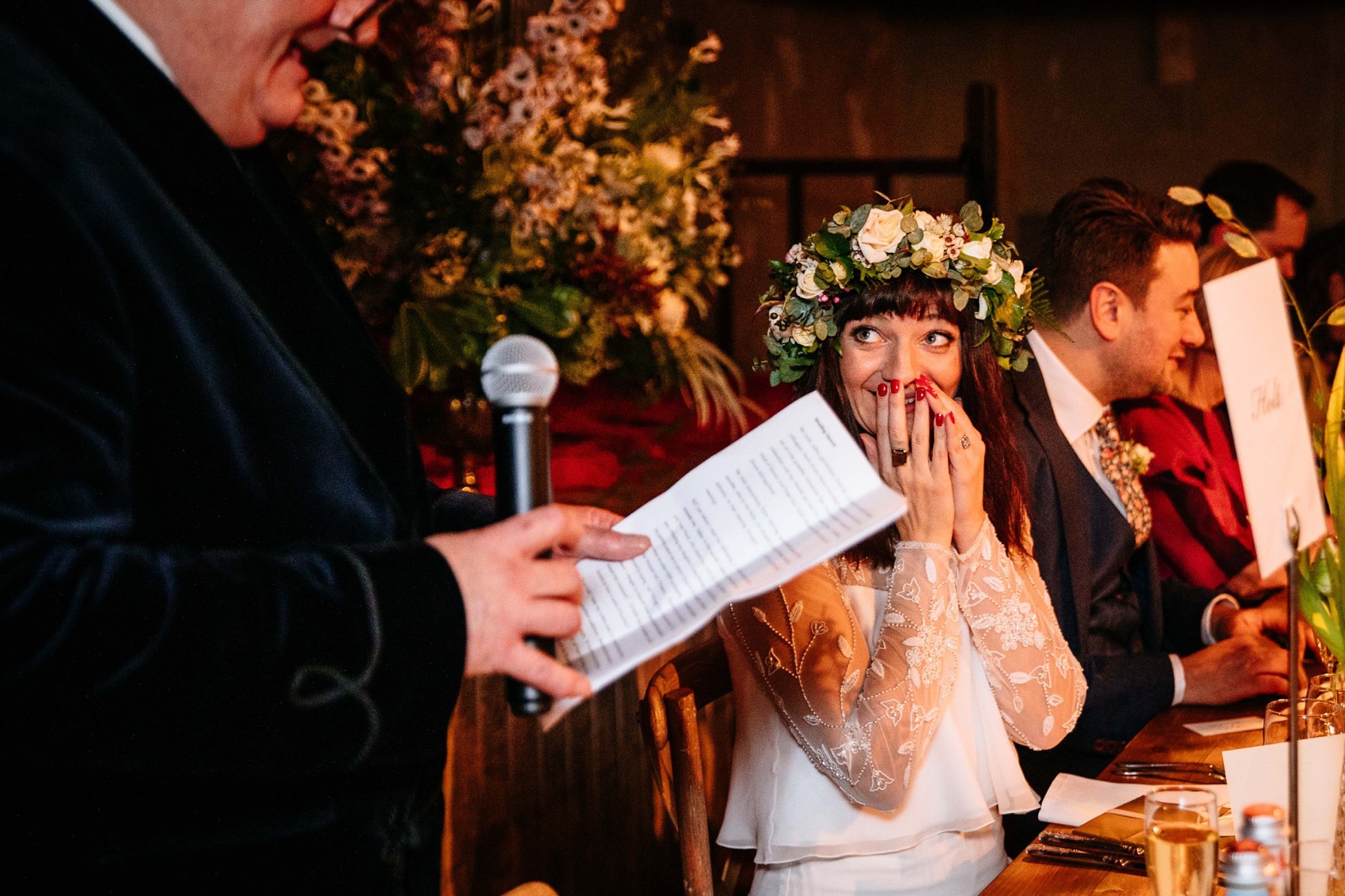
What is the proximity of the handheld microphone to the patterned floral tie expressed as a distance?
2126 millimetres

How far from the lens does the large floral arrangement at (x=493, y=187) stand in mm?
2371

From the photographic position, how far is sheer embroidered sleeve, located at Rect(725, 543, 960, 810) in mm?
1701

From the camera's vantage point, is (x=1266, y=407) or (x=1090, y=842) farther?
(x=1090, y=842)

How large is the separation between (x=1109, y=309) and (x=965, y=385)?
94cm

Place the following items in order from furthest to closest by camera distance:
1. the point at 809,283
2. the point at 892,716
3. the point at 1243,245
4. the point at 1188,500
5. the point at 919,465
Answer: the point at 1188,500 → the point at 809,283 → the point at 919,465 → the point at 892,716 → the point at 1243,245

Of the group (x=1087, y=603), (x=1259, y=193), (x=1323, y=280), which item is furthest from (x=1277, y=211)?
(x=1087, y=603)

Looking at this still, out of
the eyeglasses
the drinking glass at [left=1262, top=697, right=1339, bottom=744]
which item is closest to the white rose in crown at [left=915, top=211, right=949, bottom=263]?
the drinking glass at [left=1262, top=697, right=1339, bottom=744]

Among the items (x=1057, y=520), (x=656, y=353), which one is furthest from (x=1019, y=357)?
(x=656, y=353)

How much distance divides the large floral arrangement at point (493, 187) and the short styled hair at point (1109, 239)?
0.88 m

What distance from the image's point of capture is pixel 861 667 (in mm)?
1804

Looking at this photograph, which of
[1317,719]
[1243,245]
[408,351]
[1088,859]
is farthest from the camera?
[408,351]

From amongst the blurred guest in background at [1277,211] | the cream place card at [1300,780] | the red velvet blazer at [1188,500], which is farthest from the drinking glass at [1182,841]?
the blurred guest in background at [1277,211]

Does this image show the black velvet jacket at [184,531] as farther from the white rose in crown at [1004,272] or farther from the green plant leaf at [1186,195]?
the white rose in crown at [1004,272]

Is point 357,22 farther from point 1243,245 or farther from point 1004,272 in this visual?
point 1004,272
